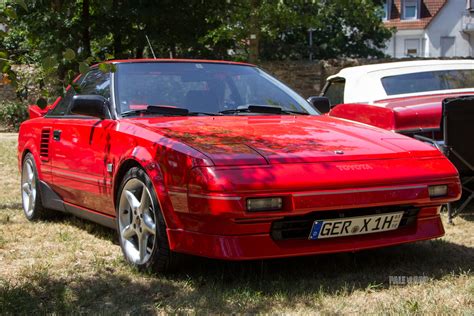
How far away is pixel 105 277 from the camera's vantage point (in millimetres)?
4176

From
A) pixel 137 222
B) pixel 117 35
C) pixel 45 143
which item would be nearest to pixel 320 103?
pixel 137 222

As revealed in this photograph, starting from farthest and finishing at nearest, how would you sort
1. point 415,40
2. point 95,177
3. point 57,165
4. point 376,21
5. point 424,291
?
point 415,40 < point 376,21 < point 57,165 < point 95,177 < point 424,291

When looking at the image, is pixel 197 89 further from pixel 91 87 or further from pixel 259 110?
pixel 91 87

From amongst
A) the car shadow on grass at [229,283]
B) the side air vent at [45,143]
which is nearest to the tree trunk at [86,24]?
the side air vent at [45,143]

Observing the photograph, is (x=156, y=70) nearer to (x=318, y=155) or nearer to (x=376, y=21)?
(x=318, y=155)

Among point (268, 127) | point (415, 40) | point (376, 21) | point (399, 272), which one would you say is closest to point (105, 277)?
point (268, 127)

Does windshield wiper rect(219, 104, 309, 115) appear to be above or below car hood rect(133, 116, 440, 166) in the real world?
above

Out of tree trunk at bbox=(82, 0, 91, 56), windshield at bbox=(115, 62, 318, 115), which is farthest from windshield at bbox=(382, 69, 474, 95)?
tree trunk at bbox=(82, 0, 91, 56)

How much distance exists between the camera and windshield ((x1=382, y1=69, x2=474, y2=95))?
7.49 metres

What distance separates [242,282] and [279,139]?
0.86 m

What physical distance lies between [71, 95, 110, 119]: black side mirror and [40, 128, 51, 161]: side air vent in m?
1.13

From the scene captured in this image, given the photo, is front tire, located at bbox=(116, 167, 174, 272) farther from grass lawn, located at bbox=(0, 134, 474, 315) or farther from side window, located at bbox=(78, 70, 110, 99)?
side window, located at bbox=(78, 70, 110, 99)

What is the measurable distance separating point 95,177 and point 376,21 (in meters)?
19.5

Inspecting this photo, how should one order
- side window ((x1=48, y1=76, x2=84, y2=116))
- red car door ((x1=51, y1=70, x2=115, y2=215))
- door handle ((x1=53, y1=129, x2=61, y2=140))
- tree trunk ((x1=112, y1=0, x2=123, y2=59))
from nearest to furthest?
red car door ((x1=51, y1=70, x2=115, y2=215)), door handle ((x1=53, y1=129, x2=61, y2=140)), side window ((x1=48, y1=76, x2=84, y2=116)), tree trunk ((x1=112, y1=0, x2=123, y2=59))
